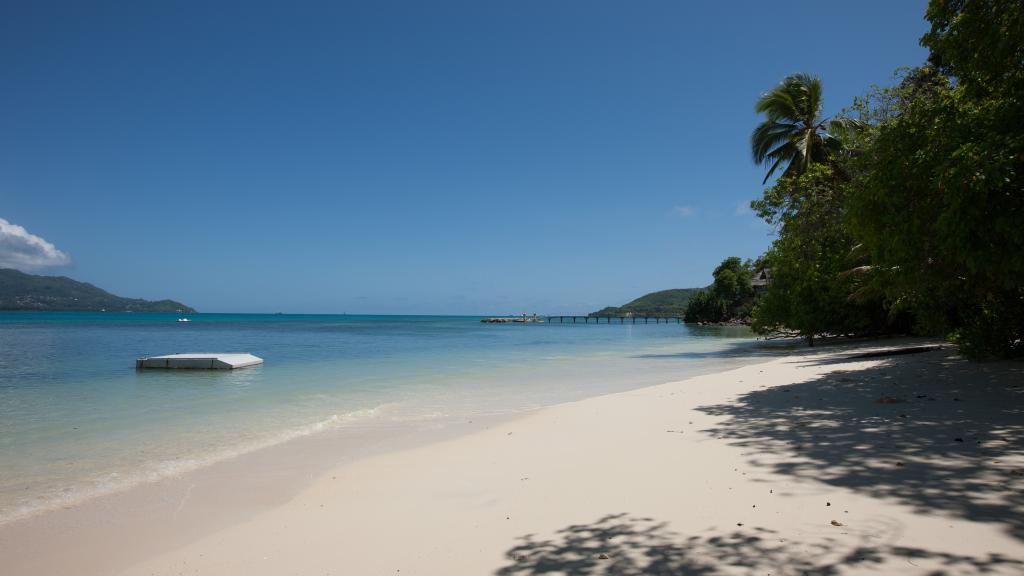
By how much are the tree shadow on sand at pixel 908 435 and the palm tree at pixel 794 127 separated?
48.7 feet

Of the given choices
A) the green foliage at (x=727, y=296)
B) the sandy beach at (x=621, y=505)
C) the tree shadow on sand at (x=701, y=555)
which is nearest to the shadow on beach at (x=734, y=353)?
the sandy beach at (x=621, y=505)

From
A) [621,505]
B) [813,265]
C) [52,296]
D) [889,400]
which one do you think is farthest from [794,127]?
[52,296]

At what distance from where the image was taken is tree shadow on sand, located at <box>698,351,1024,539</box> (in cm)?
363

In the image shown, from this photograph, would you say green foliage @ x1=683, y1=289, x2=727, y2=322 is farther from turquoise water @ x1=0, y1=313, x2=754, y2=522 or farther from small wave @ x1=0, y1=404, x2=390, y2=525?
small wave @ x1=0, y1=404, x2=390, y2=525

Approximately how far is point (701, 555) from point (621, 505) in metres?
1.03

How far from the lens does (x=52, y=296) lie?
173m

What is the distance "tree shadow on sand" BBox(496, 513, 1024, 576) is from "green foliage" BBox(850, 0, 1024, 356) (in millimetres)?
3954

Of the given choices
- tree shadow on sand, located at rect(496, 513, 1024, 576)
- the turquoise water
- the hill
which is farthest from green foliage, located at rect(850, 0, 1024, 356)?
the hill

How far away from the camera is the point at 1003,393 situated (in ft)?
22.1

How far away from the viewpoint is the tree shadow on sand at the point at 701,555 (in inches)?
108

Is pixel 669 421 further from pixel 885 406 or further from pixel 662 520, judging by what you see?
pixel 662 520

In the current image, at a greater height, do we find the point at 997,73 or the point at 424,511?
the point at 997,73

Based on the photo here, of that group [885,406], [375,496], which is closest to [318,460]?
[375,496]

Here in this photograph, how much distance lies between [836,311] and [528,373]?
13.4 meters
